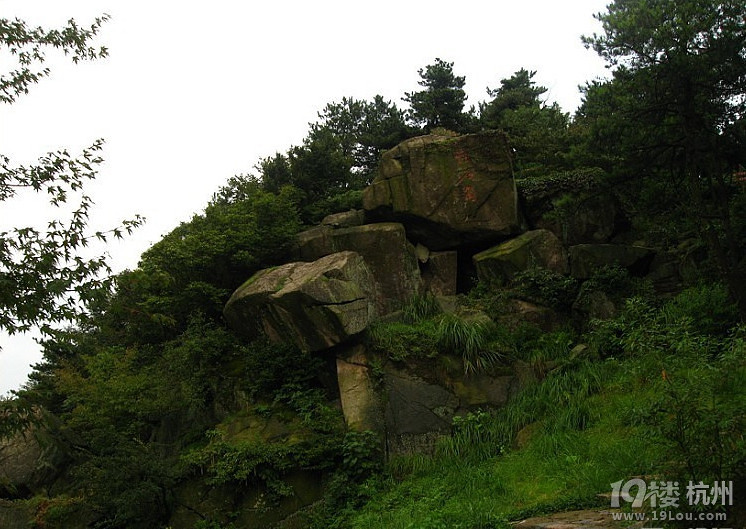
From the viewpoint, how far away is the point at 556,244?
13125 mm

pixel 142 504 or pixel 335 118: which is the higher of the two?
pixel 335 118

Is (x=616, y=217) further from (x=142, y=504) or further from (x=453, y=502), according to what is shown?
(x=142, y=504)

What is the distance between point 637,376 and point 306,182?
11418mm

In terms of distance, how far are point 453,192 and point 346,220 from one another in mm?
2986

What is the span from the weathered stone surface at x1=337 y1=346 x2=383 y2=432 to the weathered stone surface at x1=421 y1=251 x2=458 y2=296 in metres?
3.42

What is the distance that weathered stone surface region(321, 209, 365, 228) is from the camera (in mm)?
14331

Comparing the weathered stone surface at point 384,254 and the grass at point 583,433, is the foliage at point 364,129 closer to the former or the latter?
the weathered stone surface at point 384,254

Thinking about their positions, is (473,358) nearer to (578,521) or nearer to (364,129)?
(578,521)

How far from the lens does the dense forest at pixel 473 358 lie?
736 centimetres

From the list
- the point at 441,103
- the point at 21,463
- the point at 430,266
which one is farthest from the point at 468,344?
the point at 441,103

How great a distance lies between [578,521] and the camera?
525cm

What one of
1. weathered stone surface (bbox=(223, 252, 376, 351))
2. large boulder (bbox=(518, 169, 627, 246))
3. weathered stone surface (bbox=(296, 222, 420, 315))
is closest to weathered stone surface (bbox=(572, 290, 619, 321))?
large boulder (bbox=(518, 169, 627, 246))

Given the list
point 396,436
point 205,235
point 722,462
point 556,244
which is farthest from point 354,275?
point 722,462

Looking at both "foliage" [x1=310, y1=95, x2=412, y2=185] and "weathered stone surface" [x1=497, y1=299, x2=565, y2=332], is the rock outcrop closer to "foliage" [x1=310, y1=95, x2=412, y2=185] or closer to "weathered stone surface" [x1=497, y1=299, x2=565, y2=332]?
"weathered stone surface" [x1=497, y1=299, x2=565, y2=332]
